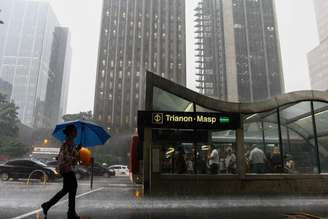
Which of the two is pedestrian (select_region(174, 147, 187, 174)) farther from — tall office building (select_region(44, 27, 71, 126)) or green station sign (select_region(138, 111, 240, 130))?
tall office building (select_region(44, 27, 71, 126))

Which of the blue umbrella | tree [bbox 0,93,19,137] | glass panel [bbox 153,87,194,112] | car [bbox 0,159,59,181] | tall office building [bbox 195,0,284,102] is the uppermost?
tall office building [bbox 195,0,284,102]

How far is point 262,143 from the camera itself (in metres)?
13.9

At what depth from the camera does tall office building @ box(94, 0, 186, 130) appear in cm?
9419

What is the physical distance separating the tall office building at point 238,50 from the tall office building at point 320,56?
99.2ft

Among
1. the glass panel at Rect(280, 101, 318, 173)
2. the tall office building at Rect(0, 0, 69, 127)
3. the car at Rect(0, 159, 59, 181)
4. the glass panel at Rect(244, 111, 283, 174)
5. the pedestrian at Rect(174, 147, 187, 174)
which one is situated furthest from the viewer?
the tall office building at Rect(0, 0, 69, 127)

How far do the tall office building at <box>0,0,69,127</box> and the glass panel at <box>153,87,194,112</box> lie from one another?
10253 cm

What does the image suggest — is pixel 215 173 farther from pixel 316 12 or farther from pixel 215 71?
pixel 316 12

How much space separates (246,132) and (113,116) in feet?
270

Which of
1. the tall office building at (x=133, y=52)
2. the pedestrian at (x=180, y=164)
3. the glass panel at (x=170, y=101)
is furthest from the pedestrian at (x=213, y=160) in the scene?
the tall office building at (x=133, y=52)

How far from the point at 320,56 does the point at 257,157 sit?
125 meters

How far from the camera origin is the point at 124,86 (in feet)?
318

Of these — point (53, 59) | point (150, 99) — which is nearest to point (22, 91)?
point (53, 59)

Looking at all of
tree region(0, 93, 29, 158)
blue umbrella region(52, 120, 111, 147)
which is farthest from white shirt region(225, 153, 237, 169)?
tree region(0, 93, 29, 158)

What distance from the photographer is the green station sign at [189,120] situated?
38.2 ft
